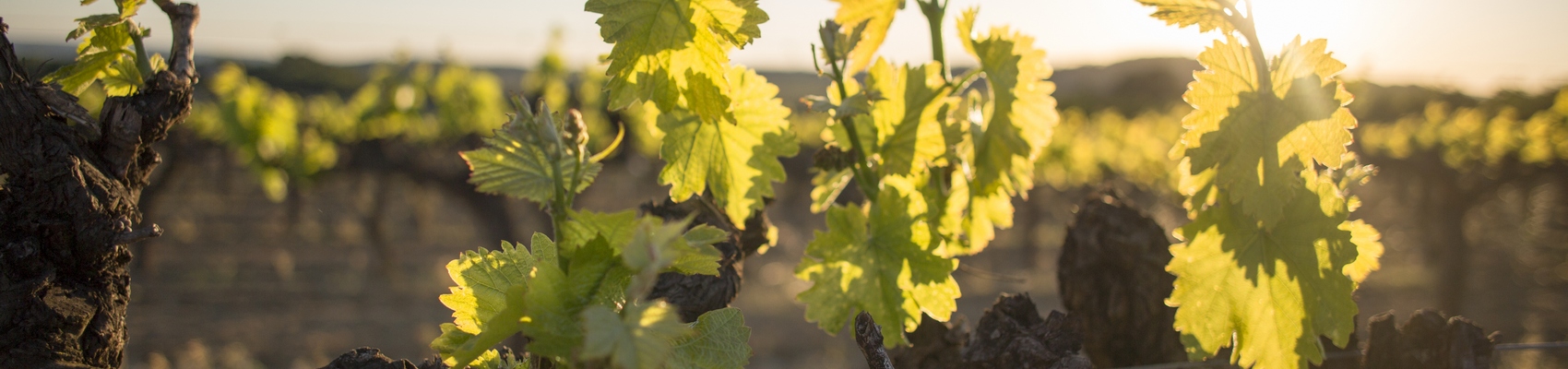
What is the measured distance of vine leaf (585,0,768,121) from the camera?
1044mm

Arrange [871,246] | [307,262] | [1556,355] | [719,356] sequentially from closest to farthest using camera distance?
[719,356]
[871,246]
[1556,355]
[307,262]

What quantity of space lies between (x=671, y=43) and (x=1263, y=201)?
798 millimetres

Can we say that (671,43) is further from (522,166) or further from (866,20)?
(866,20)

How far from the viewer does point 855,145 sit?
1293mm

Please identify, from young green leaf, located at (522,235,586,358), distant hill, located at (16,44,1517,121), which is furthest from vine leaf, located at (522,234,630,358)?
distant hill, located at (16,44,1517,121)

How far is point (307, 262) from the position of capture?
10508mm

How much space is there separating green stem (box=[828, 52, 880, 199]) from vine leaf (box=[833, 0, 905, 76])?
54 mm

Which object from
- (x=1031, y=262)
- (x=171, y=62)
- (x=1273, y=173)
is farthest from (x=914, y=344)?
(x=1031, y=262)

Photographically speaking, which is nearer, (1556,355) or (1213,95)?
(1213,95)

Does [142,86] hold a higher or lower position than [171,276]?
higher

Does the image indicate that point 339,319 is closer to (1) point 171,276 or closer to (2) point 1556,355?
(1) point 171,276

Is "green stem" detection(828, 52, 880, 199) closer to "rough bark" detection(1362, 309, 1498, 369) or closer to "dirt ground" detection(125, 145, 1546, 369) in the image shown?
"rough bark" detection(1362, 309, 1498, 369)

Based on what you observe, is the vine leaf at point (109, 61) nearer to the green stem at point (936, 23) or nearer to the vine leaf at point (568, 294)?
the vine leaf at point (568, 294)

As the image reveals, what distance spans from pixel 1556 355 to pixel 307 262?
11356mm
